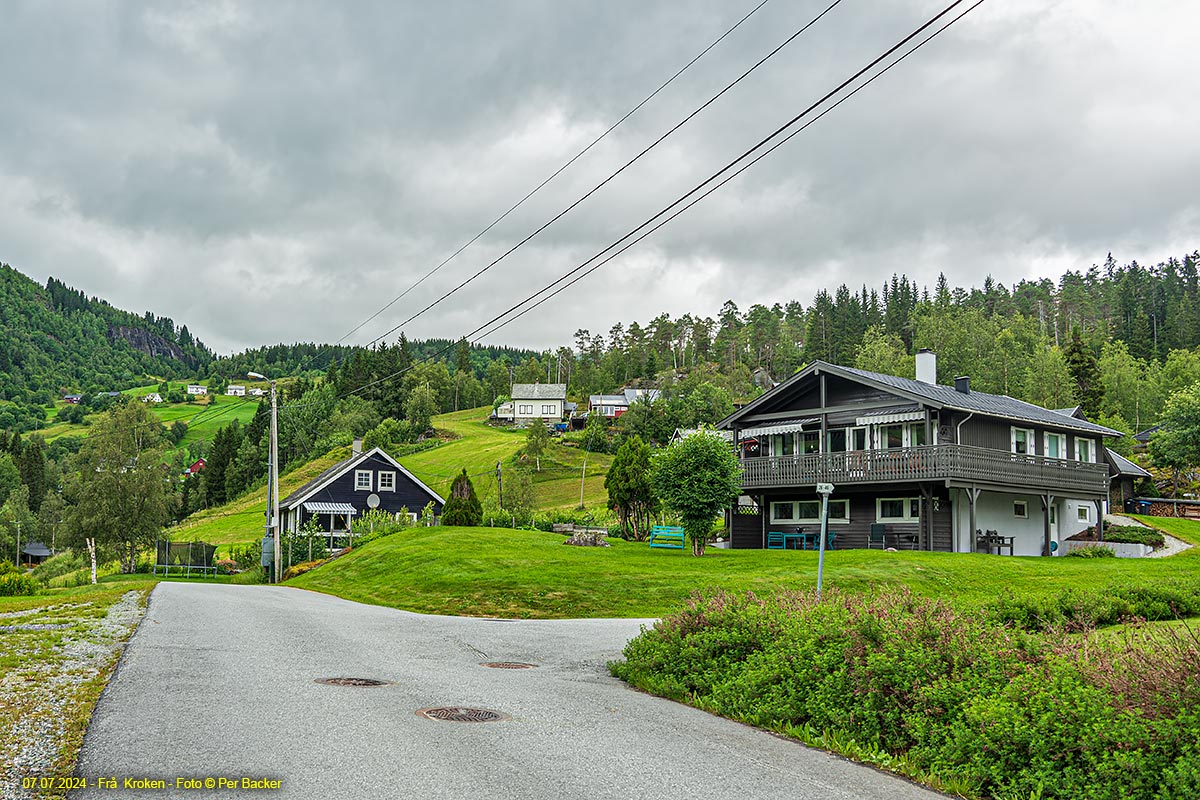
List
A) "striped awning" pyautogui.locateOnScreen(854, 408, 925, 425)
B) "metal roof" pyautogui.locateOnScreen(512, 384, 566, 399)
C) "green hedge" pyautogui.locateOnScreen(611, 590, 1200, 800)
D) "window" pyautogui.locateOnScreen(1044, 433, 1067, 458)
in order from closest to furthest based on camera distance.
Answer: "green hedge" pyautogui.locateOnScreen(611, 590, 1200, 800)
"striped awning" pyautogui.locateOnScreen(854, 408, 925, 425)
"window" pyautogui.locateOnScreen(1044, 433, 1067, 458)
"metal roof" pyautogui.locateOnScreen(512, 384, 566, 399)

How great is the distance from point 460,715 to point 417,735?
1028 millimetres

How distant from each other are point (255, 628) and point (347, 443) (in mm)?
98301

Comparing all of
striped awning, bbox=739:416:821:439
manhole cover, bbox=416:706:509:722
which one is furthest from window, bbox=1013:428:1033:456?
manhole cover, bbox=416:706:509:722

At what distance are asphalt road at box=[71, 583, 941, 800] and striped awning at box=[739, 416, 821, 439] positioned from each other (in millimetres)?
26211

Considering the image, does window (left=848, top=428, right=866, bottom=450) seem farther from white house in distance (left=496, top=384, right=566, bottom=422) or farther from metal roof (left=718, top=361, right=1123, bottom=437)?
white house in distance (left=496, top=384, right=566, bottom=422)

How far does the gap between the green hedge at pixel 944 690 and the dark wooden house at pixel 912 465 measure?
23.2 m

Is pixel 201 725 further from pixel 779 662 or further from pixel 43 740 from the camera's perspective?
→ pixel 779 662

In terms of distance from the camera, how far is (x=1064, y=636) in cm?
846

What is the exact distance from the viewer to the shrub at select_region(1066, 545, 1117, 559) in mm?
33359

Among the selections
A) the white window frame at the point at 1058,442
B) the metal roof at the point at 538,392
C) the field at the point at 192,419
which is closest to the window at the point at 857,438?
the white window frame at the point at 1058,442

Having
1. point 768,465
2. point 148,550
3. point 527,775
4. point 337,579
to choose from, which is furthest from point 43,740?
point 148,550

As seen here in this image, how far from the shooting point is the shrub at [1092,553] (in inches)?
1313

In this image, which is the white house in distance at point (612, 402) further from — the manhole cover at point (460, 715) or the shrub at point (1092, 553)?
the manhole cover at point (460, 715)

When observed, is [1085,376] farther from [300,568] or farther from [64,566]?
[64,566]
